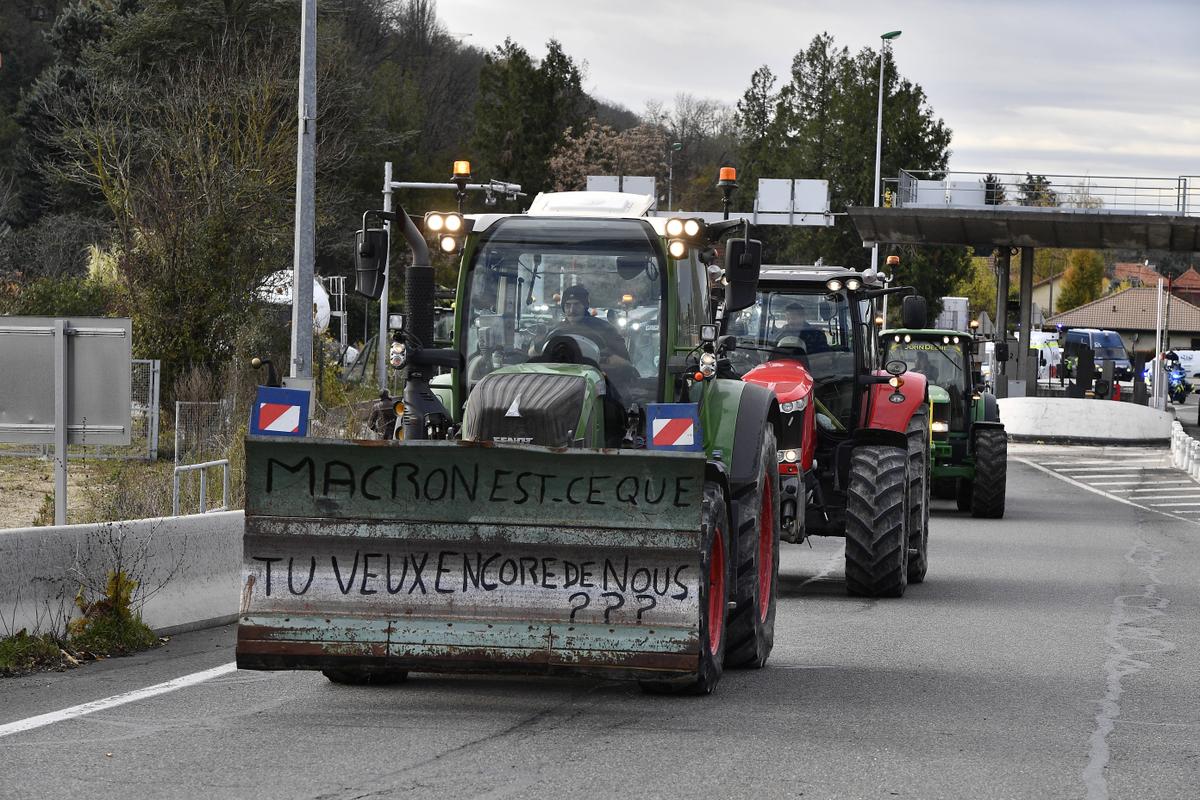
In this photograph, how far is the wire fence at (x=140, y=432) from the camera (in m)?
30.4

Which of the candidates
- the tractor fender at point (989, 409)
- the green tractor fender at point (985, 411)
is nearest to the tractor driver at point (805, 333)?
the green tractor fender at point (985, 411)

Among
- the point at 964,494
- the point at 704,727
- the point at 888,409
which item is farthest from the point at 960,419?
the point at 704,727

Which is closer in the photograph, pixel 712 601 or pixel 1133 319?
pixel 712 601

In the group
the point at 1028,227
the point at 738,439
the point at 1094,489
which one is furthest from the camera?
the point at 1028,227

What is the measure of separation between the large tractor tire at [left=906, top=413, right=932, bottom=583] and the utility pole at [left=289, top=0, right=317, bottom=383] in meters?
8.51

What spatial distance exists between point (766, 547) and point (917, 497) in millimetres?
5058

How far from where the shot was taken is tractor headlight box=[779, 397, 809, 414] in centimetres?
1386

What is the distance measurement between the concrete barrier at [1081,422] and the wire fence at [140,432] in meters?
23.6

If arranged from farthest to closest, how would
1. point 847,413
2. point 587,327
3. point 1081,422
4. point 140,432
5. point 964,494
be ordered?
1. point 1081,422
2. point 140,432
3. point 964,494
4. point 847,413
5. point 587,327

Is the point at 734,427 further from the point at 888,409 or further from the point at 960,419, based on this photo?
the point at 960,419

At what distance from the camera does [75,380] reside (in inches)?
495

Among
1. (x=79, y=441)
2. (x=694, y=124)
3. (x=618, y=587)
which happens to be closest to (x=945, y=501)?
(x=79, y=441)

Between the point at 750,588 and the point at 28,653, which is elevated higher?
the point at 750,588

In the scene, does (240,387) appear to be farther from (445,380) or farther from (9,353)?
(445,380)
